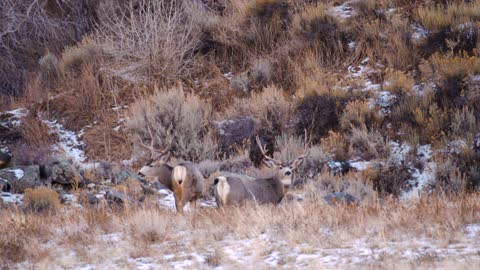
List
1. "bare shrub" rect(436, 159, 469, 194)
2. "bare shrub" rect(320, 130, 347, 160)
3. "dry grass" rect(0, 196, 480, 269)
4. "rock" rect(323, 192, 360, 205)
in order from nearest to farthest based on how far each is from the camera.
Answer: "dry grass" rect(0, 196, 480, 269), "rock" rect(323, 192, 360, 205), "bare shrub" rect(436, 159, 469, 194), "bare shrub" rect(320, 130, 347, 160)

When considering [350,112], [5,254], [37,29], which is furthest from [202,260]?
[37,29]

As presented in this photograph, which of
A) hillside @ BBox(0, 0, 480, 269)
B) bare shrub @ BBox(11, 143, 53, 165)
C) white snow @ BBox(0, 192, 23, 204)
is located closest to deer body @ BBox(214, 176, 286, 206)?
hillside @ BBox(0, 0, 480, 269)

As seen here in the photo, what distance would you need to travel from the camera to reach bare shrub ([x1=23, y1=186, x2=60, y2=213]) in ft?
39.8

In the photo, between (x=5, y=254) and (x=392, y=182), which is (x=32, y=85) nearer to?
(x=392, y=182)

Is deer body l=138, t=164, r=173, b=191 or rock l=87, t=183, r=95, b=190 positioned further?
rock l=87, t=183, r=95, b=190

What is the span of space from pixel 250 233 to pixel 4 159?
1022 centimetres

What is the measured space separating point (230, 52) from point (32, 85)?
612 cm

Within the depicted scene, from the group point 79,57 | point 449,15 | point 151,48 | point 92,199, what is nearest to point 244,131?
point 151,48

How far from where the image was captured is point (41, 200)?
12.4 meters

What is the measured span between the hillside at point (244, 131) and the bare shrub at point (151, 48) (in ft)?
0.19

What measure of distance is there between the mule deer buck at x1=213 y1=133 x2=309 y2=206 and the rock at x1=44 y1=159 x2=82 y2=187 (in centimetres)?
409

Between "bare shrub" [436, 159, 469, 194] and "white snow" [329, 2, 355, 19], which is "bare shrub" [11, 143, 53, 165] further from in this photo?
"white snow" [329, 2, 355, 19]

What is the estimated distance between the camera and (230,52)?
70.2 ft

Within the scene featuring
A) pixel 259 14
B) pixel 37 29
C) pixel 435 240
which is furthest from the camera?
pixel 37 29
